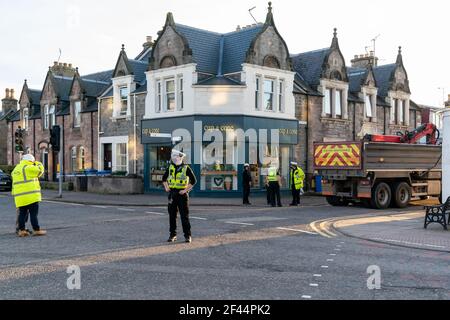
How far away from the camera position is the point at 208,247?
10.2 metres

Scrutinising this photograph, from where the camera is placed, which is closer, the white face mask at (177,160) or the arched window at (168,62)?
the white face mask at (177,160)

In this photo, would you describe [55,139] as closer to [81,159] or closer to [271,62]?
[81,159]

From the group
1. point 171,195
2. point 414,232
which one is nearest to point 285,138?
point 414,232

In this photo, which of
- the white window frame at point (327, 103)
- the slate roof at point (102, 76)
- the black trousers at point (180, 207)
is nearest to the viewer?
the black trousers at point (180, 207)

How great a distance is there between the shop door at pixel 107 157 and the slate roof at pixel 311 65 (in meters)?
12.7

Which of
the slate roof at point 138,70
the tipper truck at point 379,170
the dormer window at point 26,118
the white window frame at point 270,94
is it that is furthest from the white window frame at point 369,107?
the dormer window at point 26,118

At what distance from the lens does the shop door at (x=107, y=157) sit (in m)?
31.7

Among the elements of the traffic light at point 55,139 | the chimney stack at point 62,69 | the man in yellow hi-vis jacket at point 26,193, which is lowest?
the man in yellow hi-vis jacket at point 26,193

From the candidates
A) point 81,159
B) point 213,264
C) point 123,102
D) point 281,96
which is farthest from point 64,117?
point 213,264

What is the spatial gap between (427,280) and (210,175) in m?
18.9

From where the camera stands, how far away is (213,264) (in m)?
8.42

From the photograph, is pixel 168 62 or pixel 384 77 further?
pixel 384 77

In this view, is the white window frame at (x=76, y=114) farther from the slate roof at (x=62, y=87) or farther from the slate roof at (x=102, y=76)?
the slate roof at (x=102, y=76)

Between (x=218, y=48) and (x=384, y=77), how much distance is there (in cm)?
1385
